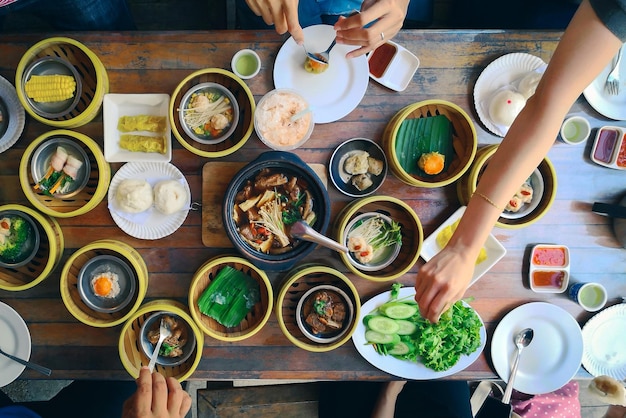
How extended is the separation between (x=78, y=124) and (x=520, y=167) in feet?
7.56

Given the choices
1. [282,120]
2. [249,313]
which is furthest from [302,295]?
[282,120]

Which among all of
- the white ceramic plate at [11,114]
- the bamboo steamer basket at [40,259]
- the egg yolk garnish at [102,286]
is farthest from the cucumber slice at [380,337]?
the white ceramic plate at [11,114]

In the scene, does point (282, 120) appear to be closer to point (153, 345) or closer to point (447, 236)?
point (447, 236)

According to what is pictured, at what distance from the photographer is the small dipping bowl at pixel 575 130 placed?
271 centimetres

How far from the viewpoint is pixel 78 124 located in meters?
2.55

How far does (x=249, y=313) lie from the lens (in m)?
2.59

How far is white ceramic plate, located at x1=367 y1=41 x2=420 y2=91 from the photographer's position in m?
2.63

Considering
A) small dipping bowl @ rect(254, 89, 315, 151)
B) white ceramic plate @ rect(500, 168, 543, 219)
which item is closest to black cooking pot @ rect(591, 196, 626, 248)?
white ceramic plate @ rect(500, 168, 543, 219)

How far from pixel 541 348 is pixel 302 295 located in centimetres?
Result: 150

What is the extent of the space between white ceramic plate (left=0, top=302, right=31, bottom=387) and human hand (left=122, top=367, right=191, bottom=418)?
0.74 metres

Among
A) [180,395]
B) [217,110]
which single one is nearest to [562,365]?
[180,395]

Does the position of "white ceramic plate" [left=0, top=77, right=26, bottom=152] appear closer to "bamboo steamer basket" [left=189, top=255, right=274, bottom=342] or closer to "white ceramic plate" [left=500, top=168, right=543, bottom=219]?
"bamboo steamer basket" [left=189, top=255, right=274, bottom=342]

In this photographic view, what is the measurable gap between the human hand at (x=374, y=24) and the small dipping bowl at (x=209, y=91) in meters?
0.69

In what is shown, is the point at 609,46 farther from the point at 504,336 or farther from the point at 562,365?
the point at 562,365
